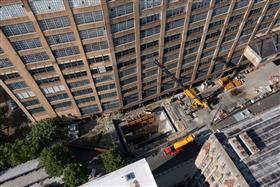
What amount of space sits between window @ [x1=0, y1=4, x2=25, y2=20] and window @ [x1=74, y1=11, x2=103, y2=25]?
447 inches

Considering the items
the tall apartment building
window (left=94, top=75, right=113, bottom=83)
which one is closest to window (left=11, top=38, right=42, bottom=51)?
the tall apartment building

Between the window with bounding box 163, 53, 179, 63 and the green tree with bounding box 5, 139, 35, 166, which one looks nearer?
the green tree with bounding box 5, 139, 35, 166

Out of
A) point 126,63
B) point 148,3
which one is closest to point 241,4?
point 148,3

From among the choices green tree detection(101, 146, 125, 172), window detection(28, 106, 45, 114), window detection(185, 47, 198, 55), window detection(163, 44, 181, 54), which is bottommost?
green tree detection(101, 146, 125, 172)

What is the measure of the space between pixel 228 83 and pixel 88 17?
207 feet

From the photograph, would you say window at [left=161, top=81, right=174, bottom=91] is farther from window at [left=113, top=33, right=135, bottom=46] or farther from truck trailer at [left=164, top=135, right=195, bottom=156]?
window at [left=113, top=33, right=135, bottom=46]

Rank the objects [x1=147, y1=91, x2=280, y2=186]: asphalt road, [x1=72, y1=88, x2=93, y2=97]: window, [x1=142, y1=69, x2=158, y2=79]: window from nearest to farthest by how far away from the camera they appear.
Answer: [x1=72, y1=88, x2=93, y2=97]: window → [x1=147, y1=91, x2=280, y2=186]: asphalt road → [x1=142, y1=69, x2=158, y2=79]: window

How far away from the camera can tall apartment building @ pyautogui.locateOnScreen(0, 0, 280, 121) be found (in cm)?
7019

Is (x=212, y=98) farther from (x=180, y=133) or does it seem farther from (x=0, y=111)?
(x=0, y=111)

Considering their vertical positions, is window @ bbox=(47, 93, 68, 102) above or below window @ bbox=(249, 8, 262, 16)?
above

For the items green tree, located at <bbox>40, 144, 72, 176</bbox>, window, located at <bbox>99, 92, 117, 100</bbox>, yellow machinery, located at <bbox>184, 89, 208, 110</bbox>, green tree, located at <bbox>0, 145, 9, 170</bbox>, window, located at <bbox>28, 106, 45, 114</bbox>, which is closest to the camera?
green tree, located at <bbox>40, 144, 72, 176</bbox>

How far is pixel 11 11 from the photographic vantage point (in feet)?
213

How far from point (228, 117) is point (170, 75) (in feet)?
83.0

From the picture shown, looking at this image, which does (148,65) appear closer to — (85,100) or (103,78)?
(103,78)
